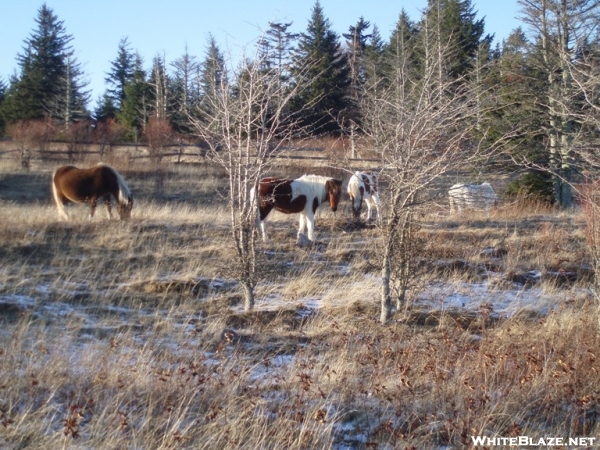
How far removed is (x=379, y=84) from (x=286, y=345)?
10714 mm

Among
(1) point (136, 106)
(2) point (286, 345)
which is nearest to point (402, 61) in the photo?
(2) point (286, 345)

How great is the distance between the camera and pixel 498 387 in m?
4.87

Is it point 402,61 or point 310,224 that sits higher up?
point 402,61

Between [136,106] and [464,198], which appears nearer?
[464,198]

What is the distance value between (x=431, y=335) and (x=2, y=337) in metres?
4.29

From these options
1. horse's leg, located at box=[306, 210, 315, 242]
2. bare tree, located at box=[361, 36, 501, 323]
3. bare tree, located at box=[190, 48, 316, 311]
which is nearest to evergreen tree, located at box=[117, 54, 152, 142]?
horse's leg, located at box=[306, 210, 315, 242]

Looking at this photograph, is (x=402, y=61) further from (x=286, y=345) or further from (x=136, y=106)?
(x=136, y=106)

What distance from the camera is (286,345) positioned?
6.06m

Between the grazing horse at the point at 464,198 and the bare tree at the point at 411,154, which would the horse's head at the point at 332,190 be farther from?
the bare tree at the point at 411,154

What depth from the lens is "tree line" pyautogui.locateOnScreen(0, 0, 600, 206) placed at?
7.39 metres

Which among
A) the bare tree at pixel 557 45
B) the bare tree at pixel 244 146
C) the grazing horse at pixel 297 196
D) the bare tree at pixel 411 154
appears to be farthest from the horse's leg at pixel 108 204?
the bare tree at pixel 557 45

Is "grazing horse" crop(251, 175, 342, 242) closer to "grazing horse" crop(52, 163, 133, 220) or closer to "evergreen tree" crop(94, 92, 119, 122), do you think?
"grazing horse" crop(52, 163, 133, 220)

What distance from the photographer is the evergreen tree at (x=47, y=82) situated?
36.4m

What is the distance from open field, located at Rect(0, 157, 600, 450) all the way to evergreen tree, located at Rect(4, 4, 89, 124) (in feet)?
92.1
